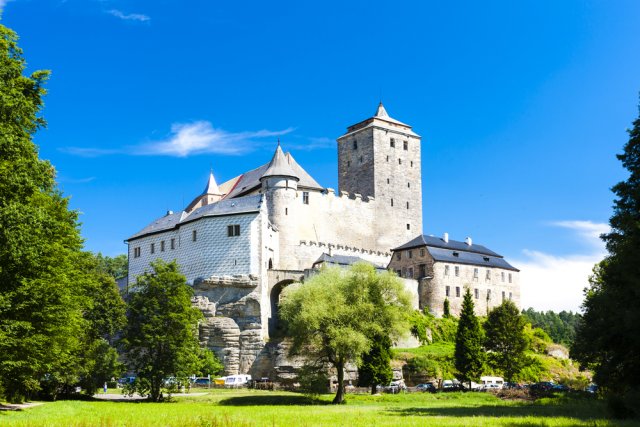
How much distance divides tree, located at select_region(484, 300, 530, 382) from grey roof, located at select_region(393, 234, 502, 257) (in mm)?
20006

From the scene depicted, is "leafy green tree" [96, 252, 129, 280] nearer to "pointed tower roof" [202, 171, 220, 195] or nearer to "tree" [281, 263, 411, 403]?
"pointed tower roof" [202, 171, 220, 195]

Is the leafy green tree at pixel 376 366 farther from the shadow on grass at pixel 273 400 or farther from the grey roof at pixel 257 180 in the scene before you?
the grey roof at pixel 257 180

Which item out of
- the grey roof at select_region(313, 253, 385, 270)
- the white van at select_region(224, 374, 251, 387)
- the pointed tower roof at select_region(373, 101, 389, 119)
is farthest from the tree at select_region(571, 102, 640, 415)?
the pointed tower roof at select_region(373, 101, 389, 119)

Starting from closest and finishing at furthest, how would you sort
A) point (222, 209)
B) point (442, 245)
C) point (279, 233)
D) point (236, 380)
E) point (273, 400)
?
point (273, 400)
point (236, 380)
point (222, 209)
point (279, 233)
point (442, 245)

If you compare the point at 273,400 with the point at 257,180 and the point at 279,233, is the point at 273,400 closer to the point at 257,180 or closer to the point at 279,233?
the point at 279,233

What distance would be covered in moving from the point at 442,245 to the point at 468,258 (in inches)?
139

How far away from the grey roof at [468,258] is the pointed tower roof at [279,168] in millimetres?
17543

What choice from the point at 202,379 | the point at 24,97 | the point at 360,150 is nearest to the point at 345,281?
the point at 202,379

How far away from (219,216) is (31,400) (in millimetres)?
30632

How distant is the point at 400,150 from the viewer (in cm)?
9331

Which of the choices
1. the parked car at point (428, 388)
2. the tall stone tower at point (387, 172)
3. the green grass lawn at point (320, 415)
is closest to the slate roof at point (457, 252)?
the tall stone tower at point (387, 172)

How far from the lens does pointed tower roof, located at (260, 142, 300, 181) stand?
76.8 meters

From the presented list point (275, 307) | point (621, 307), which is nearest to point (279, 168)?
point (275, 307)

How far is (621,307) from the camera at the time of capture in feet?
89.2
